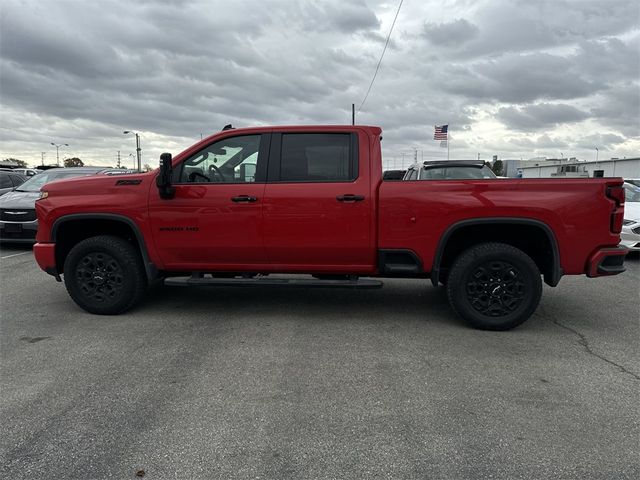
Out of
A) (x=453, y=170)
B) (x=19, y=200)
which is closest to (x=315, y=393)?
(x=453, y=170)

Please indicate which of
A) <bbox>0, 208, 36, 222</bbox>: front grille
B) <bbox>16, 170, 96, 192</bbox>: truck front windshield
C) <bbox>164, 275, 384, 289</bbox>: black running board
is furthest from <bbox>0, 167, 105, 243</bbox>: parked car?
<bbox>164, 275, 384, 289</bbox>: black running board

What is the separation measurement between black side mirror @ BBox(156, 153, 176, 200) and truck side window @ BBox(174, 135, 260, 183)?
0.58 ft

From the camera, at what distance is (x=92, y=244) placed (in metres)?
5.19

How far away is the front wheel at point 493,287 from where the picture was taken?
4656 mm

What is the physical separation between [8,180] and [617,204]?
14070 mm

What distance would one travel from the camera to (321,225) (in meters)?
4.83

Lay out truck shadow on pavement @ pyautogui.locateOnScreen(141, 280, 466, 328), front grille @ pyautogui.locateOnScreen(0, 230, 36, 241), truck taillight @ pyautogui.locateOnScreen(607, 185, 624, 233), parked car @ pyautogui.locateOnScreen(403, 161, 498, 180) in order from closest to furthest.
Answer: truck taillight @ pyautogui.locateOnScreen(607, 185, 624, 233) → truck shadow on pavement @ pyautogui.locateOnScreen(141, 280, 466, 328) → parked car @ pyautogui.locateOnScreen(403, 161, 498, 180) → front grille @ pyautogui.locateOnScreen(0, 230, 36, 241)

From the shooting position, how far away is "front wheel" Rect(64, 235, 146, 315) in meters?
A: 5.18

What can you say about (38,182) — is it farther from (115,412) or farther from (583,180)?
(583,180)

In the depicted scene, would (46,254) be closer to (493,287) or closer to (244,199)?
(244,199)

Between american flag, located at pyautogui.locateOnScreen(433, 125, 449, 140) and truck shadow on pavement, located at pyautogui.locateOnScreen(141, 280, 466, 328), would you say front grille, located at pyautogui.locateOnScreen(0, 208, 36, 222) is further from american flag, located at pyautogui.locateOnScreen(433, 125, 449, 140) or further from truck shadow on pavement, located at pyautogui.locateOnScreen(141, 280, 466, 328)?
american flag, located at pyautogui.locateOnScreen(433, 125, 449, 140)

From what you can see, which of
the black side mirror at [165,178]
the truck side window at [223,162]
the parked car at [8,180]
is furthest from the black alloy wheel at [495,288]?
the parked car at [8,180]

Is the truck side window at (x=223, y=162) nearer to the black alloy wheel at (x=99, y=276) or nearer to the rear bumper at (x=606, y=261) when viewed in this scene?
the black alloy wheel at (x=99, y=276)

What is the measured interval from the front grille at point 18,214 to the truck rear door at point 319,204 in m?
6.93
